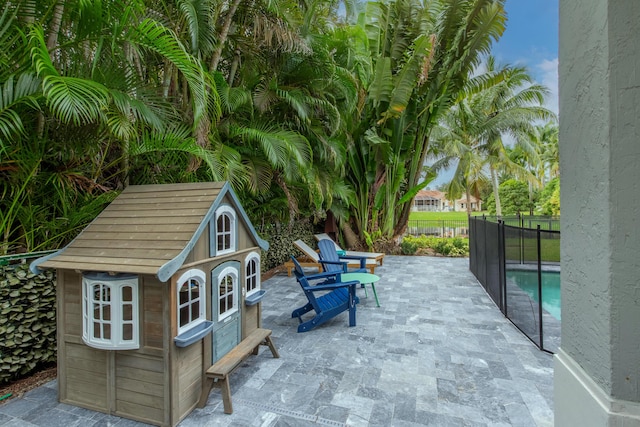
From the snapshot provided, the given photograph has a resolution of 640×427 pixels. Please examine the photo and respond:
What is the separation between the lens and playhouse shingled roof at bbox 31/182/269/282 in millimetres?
2578

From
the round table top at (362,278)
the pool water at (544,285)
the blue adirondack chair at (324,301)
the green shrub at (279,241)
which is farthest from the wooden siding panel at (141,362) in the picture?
the pool water at (544,285)

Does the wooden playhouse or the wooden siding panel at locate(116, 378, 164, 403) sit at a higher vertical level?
the wooden playhouse

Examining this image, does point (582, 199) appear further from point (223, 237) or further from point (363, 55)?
point (363, 55)

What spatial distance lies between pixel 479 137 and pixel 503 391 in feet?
59.0

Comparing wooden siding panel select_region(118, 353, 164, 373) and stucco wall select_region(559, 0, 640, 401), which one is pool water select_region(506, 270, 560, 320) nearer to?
stucco wall select_region(559, 0, 640, 401)

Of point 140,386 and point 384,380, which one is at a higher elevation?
point 140,386

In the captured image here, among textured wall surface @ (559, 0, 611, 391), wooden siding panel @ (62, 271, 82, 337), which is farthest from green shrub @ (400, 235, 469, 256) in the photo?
textured wall surface @ (559, 0, 611, 391)

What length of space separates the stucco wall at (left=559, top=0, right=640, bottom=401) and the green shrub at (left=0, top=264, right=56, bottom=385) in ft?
15.0

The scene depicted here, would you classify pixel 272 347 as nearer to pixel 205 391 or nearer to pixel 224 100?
pixel 205 391

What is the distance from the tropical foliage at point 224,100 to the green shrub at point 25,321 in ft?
1.25

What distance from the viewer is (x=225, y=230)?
11.1 ft

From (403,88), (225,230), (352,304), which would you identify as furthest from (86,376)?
(403,88)

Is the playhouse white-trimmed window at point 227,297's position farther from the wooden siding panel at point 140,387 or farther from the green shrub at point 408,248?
the green shrub at point 408,248

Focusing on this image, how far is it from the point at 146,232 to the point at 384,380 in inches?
111
